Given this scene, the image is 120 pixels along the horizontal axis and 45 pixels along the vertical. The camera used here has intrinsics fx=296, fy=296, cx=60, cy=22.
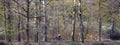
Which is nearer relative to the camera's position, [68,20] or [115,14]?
[115,14]

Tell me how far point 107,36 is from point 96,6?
28.6ft

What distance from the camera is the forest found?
104 feet

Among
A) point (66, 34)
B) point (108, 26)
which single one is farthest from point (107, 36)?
point (66, 34)

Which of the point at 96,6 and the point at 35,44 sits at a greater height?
the point at 96,6

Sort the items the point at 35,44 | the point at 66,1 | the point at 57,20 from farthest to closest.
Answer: the point at 57,20 < the point at 66,1 < the point at 35,44

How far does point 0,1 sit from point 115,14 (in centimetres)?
1387

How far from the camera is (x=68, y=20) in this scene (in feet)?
139

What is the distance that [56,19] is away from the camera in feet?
134

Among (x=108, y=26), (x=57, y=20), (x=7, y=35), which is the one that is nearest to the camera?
(x=7, y=35)

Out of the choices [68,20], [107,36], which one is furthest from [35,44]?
→ [107,36]

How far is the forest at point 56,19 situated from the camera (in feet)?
104

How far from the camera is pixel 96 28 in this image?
141ft

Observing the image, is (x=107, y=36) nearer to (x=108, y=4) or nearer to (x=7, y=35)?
(x=108, y=4)

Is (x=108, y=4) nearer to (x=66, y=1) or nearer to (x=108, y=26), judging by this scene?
(x=66, y=1)
